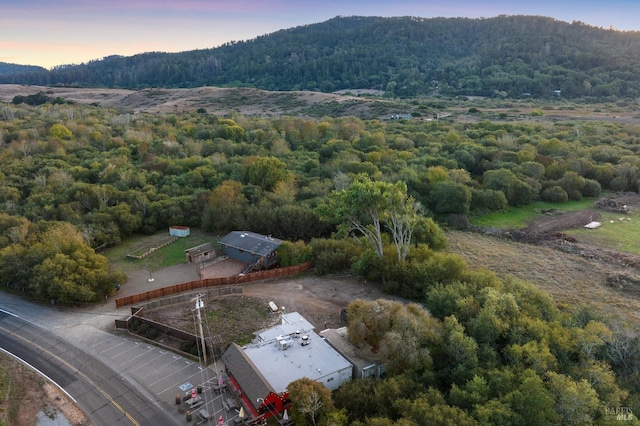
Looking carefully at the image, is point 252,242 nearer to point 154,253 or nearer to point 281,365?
point 154,253

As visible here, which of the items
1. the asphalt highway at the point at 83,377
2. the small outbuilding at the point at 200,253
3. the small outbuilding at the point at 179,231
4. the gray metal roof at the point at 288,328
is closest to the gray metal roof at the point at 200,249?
the small outbuilding at the point at 200,253

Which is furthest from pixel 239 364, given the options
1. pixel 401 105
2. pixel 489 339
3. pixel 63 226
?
pixel 401 105

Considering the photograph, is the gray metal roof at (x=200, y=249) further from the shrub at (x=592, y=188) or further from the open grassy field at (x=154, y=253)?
the shrub at (x=592, y=188)

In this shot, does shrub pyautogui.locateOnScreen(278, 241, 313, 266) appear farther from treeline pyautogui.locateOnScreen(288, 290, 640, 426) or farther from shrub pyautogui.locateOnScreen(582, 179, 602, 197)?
shrub pyautogui.locateOnScreen(582, 179, 602, 197)

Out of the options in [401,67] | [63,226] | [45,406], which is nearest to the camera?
[45,406]

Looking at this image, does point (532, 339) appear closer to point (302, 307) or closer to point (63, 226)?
point (302, 307)

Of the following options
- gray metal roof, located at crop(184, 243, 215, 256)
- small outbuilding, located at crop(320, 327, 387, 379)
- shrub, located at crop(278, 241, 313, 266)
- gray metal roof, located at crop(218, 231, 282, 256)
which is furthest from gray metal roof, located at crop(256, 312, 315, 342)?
gray metal roof, located at crop(184, 243, 215, 256)
